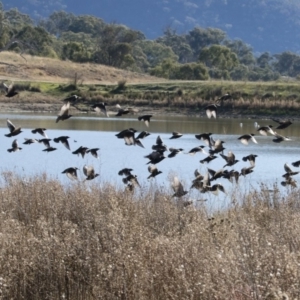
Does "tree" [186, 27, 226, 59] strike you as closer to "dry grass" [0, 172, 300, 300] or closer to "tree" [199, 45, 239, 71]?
"tree" [199, 45, 239, 71]

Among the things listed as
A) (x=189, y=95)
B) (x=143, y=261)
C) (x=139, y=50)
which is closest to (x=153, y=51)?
(x=139, y=50)

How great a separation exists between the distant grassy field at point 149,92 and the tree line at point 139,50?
3.18 meters

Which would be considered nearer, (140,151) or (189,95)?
(140,151)

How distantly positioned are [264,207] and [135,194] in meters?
2.16

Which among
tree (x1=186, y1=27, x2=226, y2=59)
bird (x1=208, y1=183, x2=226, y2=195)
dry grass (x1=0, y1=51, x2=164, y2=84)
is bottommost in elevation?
bird (x1=208, y1=183, x2=226, y2=195)

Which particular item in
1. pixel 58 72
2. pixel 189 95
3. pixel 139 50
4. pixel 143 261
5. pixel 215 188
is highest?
pixel 139 50

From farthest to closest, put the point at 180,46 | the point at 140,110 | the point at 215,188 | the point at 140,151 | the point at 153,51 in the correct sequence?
the point at 180,46 → the point at 153,51 → the point at 140,110 → the point at 140,151 → the point at 215,188

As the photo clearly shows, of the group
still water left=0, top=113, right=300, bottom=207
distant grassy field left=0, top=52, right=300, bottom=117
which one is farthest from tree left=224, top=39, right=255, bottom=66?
still water left=0, top=113, right=300, bottom=207

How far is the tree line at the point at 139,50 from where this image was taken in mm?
78938

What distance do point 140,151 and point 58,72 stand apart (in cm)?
4343

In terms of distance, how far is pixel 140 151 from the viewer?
2578 cm

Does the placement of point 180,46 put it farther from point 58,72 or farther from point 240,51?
point 58,72

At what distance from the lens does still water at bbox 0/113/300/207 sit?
1850 centimetres

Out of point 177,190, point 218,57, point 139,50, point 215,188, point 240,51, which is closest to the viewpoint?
point 177,190
